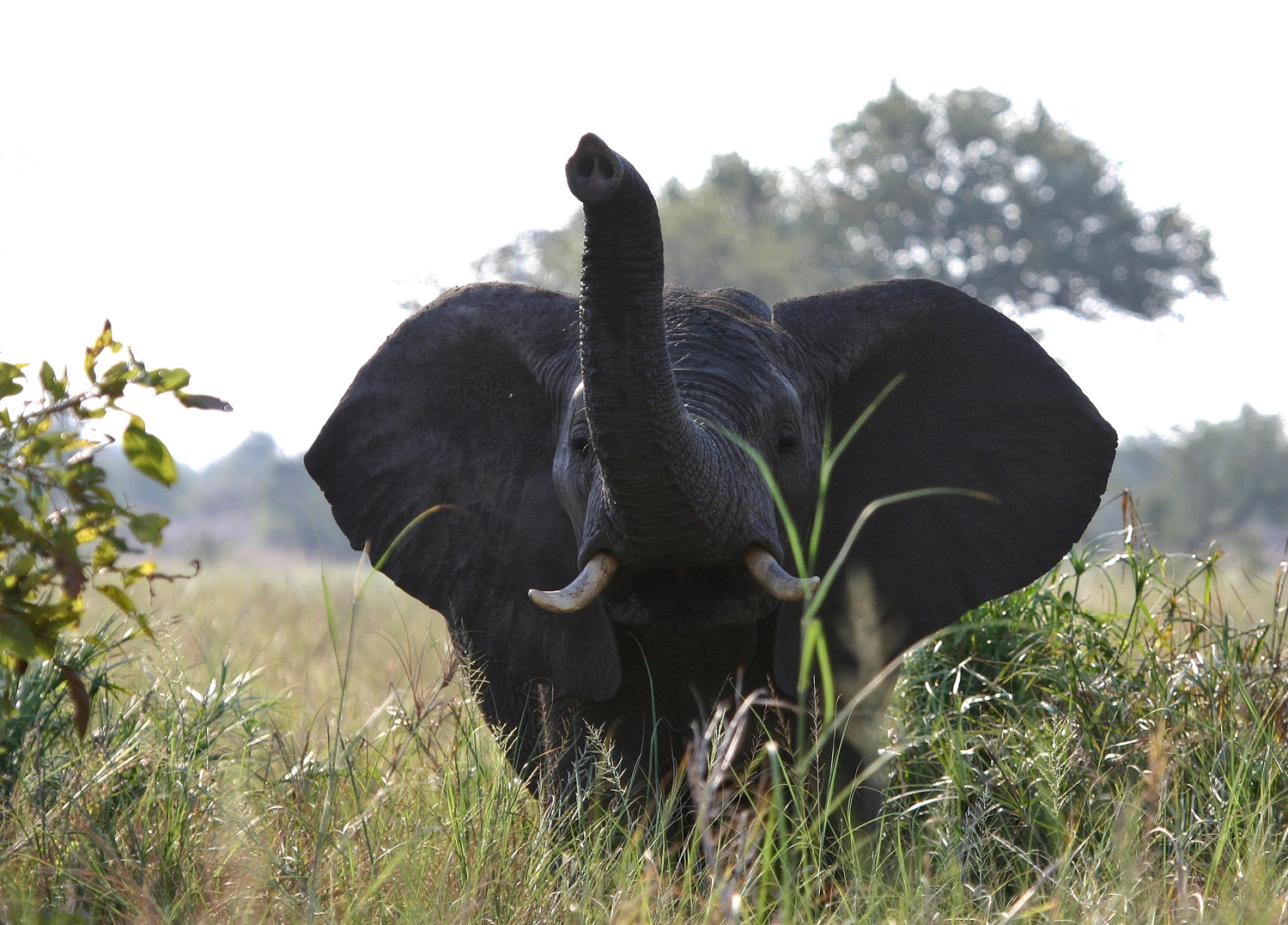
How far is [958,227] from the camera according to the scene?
29797mm

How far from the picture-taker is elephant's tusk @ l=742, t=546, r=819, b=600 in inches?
123

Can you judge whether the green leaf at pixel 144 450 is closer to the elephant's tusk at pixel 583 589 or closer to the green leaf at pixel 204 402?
the green leaf at pixel 204 402

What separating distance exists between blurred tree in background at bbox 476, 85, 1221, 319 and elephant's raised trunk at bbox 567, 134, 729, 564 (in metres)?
24.5

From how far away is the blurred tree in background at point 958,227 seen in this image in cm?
2845

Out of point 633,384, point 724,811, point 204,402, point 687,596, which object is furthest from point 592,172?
point 724,811

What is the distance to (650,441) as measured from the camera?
301 cm

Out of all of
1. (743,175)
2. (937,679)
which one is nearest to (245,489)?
(743,175)

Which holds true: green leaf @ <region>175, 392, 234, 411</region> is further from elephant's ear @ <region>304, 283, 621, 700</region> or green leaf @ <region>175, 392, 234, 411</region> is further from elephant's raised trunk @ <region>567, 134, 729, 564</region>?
elephant's ear @ <region>304, 283, 621, 700</region>

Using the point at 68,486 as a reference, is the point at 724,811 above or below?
below

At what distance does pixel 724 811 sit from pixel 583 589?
0.79 meters

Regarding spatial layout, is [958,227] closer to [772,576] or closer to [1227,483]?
A: [1227,483]

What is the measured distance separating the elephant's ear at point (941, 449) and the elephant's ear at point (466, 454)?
2.58 feet

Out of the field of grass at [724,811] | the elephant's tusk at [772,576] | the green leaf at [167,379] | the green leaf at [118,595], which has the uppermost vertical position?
the green leaf at [167,379]

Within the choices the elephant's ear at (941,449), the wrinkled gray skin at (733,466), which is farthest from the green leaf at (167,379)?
the elephant's ear at (941,449)
